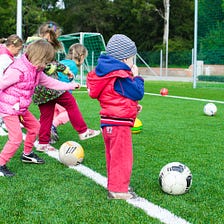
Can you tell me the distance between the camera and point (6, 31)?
48.5 meters

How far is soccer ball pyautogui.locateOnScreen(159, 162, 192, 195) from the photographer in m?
4.04

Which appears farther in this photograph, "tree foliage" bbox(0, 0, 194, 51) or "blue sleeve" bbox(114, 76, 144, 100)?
"tree foliage" bbox(0, 0, 194, 51)

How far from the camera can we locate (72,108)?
631 centimetres

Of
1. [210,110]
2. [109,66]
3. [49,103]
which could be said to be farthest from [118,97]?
[210,110]

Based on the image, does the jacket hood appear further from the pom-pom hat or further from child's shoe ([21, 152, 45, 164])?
child's shoe ([21, 152, 45, 164])

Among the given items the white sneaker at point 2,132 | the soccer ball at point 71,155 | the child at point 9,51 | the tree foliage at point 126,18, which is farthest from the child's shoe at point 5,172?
the tree foliage at point 126,18

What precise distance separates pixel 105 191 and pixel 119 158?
1.42ft

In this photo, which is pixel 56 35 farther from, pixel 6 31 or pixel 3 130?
pixel 6 31

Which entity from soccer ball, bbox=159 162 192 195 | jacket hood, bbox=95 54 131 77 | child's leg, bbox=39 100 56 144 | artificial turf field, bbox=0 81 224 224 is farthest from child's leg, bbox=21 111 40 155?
soccer ball, bbox=159 162 192 195

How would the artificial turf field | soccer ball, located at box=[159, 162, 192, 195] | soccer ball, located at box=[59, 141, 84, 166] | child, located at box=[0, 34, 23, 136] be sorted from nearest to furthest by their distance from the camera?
the artificial turf field → soccer ball, located at box=[159, 162, 192, 195] → soccer ball, located at box=[59, 141, 84, 166] → child, located at box=[0, 34, 23, 136]

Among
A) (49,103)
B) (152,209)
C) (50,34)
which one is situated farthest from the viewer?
(49,103)

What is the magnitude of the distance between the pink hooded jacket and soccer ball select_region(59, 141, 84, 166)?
2.23ft

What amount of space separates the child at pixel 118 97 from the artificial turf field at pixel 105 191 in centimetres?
24

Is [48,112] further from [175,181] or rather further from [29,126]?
[175,181]
